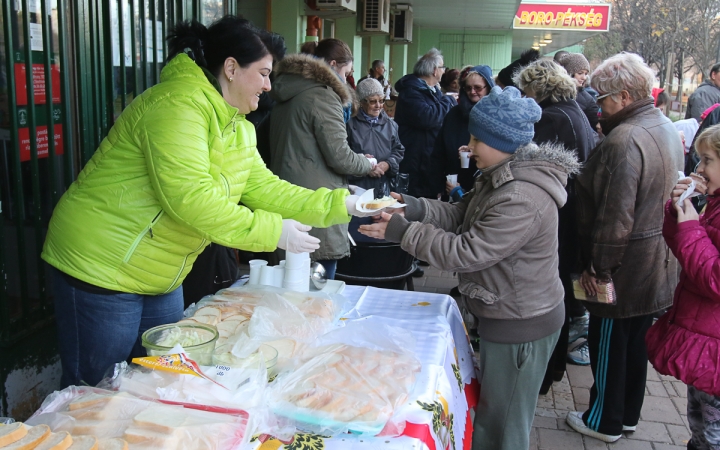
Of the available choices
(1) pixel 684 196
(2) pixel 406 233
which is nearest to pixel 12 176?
(2) pixel 406 233

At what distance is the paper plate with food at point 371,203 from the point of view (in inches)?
88.7

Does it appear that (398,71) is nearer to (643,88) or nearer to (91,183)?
(643,88)

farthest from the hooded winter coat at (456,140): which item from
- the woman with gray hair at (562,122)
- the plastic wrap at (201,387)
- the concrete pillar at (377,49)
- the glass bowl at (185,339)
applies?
the concrete pillar at (377,49)

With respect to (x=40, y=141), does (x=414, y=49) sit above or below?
above

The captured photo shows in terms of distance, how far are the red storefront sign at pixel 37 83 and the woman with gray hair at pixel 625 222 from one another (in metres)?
2.69

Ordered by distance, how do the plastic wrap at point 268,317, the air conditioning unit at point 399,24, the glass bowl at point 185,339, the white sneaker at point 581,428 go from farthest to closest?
the air conditioning unit at point 399,24 → the white sneaker at point 581,428 → the plastic wrap at point 268,317 → the glass bowl at point 185,339

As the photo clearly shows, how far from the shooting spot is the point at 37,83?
2951 millimetres

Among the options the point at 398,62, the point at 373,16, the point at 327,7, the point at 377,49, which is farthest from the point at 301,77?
the point at 398,62

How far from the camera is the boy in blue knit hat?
219 cm

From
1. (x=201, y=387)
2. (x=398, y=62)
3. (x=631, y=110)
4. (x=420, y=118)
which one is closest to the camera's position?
(x=201, y=387)

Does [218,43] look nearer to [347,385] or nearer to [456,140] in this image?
[347,385]

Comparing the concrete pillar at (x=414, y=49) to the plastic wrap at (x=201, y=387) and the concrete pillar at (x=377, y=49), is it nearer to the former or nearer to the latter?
the concrete pillar at (x=377, y=49)

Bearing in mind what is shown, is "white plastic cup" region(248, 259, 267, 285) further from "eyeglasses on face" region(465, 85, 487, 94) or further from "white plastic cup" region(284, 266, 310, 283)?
"eyeglasses on face" region(465, 85, 487, 94)

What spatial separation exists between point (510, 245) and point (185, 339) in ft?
3.76
